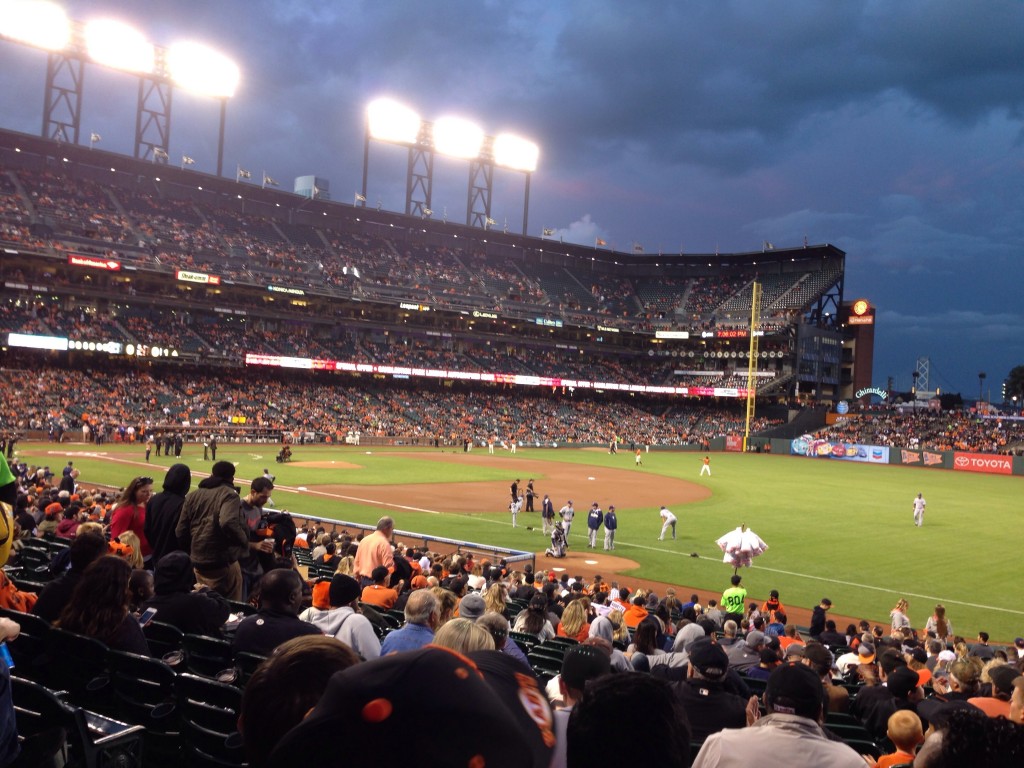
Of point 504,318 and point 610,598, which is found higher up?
point 504,318

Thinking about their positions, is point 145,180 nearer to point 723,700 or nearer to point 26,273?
point 26,273

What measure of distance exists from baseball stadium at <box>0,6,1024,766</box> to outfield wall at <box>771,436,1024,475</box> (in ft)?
1.15

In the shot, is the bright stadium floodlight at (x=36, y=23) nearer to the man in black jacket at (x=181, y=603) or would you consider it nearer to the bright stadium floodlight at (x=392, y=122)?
the bright stadium floodlight at (x=392, y=122)

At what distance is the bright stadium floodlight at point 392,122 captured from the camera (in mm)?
81938

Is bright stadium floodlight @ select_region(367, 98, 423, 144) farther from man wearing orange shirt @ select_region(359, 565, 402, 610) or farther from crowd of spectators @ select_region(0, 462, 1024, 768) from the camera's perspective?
man wearing orange shirt @ select_region(359, 565, 402, 610)

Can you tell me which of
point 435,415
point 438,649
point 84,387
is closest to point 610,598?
point 438,649

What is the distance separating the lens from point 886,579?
23.7 metres

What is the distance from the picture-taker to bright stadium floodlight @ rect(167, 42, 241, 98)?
227ft

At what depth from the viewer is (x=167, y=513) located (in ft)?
30.4

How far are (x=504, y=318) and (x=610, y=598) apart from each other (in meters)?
79.3

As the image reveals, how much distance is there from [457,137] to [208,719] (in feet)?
290

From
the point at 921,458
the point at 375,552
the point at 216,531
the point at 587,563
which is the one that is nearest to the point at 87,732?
the point at 216,531

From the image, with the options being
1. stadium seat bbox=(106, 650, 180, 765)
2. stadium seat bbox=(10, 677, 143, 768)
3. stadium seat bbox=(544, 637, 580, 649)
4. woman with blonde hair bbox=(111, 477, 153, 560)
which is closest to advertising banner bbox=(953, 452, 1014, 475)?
stadium seat bbox=(544, 637, 580, 649)

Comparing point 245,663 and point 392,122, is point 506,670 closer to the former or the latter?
point 245,663
